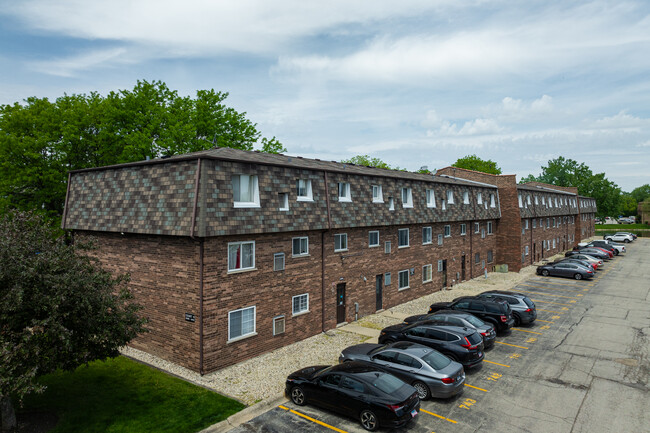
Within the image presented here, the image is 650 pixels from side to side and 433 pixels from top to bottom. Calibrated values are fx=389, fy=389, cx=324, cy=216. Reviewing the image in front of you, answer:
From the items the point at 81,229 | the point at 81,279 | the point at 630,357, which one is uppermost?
the point at 81,229

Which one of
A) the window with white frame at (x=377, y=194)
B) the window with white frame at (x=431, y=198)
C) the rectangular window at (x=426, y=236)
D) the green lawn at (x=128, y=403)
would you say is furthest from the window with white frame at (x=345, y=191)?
the green lawn at (x=128, y=403)

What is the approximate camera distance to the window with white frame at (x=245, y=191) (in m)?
15.3

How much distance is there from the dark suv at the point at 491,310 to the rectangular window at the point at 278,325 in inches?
377

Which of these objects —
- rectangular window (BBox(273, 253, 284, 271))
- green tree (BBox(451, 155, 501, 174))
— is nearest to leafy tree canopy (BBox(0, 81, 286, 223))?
rectangular window (BBox(273, 253, 284, 271))

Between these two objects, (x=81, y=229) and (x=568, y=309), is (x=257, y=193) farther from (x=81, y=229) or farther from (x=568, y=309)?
(x=568, y=309)

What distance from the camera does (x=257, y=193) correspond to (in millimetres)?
15852

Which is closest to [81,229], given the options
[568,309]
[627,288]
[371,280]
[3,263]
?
[3,263]

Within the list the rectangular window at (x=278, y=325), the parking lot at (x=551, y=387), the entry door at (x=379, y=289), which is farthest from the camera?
the entry door at (x=379, y=289)

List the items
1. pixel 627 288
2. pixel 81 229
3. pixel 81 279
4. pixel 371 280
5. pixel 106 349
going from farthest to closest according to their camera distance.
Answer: pixel 627 288 < pixel 371 280 < pixel 81 229 < pixel 106 349 < pixel 81 279

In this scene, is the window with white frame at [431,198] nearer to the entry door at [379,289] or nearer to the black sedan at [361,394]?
the entry door at [379,289]

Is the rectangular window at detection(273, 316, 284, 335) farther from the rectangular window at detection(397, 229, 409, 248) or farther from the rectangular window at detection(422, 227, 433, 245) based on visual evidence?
the rectangular window at detection(422, 227, 433, 245)

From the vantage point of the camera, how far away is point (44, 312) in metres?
9.86

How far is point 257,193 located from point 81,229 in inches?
379

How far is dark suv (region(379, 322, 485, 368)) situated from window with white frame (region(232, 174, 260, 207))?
27.1 ft
